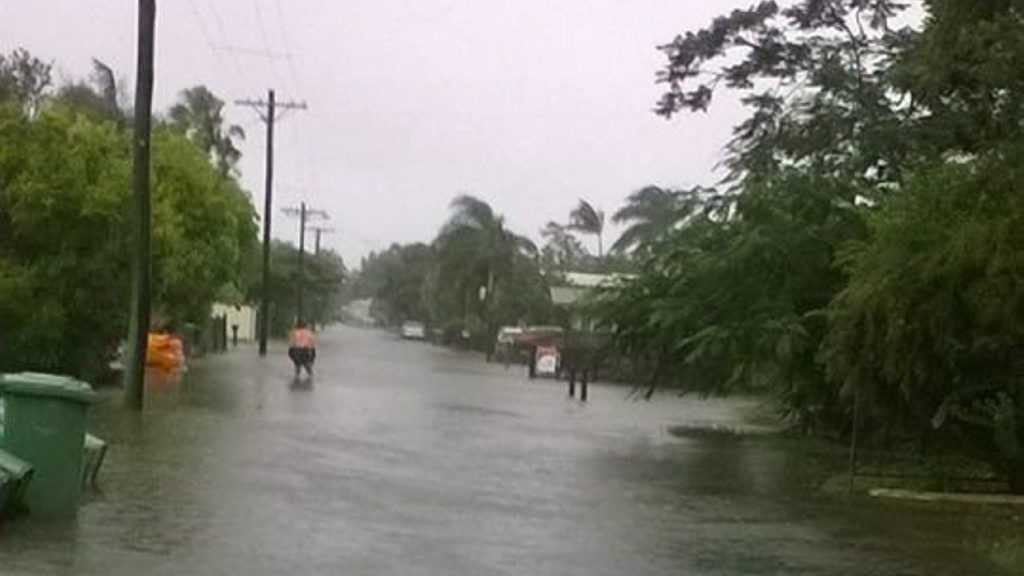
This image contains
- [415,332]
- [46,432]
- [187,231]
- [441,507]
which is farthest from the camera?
[415,332]

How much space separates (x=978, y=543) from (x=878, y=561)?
6.29ft

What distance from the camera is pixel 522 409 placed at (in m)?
37.3

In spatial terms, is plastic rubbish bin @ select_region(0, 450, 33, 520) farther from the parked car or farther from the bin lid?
the parked car

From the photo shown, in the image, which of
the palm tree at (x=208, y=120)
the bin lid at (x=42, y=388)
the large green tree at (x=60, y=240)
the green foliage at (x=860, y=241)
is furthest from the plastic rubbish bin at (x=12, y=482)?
the palm tree at (x=208, y=120)

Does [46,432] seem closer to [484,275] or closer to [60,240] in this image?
[60,240]

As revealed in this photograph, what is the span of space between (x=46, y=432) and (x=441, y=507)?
4813 mm

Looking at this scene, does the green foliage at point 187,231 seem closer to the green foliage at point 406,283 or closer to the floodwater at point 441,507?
the floodwater at point 441,507

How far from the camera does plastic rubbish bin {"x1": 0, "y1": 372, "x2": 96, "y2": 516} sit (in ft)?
43.6

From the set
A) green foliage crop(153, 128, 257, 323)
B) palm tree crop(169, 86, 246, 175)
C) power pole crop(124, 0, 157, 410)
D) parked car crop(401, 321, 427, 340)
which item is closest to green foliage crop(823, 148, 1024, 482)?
power pole crop(124, 0, 157, 410)

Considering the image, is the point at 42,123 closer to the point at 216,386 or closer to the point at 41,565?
the point at 216,386

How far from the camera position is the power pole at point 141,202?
91.1ft

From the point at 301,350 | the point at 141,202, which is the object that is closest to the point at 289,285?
the point at 301,350

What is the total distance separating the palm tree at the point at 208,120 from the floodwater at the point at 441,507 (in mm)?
53945

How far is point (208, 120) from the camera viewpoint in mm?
85812
